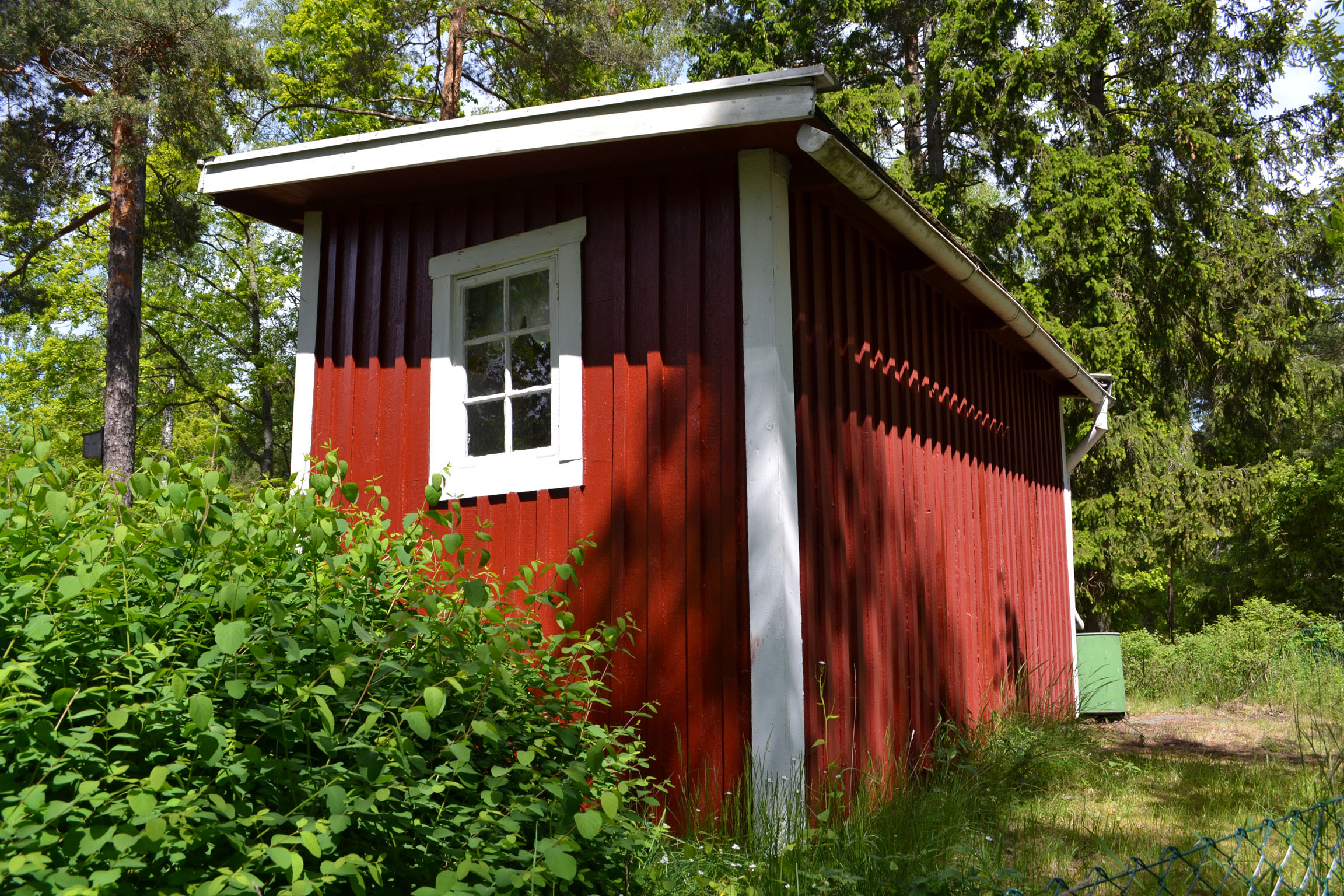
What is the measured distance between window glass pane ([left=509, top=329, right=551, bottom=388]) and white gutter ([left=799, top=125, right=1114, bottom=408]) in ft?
5.59

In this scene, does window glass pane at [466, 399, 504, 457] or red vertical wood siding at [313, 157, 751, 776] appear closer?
red vertical wood siding at [313, 157, 751, 776]

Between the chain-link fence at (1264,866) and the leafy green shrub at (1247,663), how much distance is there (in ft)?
18.3

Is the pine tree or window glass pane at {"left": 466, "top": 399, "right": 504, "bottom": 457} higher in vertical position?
the pine tree

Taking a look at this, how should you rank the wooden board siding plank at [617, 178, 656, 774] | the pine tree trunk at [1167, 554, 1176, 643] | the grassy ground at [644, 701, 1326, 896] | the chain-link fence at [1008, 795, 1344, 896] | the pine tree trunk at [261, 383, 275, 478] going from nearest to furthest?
the chain-link fence at [1008, 795, 1344, 896], the grassy ground at [644, 701, 1326, 896], the wooden board siding plank at [617, 178, 656, 774], the pine tree trunk at [1167, 554, 1176, 643], the pine tree trunk at [261, 383, 275, 478]

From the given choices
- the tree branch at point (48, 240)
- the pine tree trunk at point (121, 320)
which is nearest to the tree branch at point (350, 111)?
the pine tree trunk at point (121, 320)

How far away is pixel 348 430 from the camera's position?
5.91 m

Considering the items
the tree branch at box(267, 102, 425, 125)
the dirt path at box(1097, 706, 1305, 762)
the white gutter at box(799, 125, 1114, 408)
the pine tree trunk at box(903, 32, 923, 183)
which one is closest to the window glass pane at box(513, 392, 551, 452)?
the white gutter at box(799, 125, 1114, 408)

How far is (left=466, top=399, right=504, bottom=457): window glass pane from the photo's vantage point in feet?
17.9

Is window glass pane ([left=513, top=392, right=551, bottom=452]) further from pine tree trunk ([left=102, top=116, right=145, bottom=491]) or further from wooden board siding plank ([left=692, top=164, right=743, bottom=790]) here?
A: pine tree trunk ([left=102, top=116, right=145, bottom=491])

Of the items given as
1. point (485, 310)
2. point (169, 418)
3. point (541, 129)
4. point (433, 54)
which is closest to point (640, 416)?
point (485, 310)

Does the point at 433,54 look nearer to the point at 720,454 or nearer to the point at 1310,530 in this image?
the point at 720,454

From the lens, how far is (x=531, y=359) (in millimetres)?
5395

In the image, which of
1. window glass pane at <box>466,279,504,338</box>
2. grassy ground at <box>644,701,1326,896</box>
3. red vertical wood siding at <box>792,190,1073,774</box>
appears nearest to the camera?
grassy ground at <box>644,701,1326,896</box>

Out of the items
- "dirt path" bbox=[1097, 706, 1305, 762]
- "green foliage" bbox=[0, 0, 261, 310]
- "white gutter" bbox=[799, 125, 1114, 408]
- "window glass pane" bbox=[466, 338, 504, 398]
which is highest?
"green foliage" bbox=[0, 0, 261, 310]
